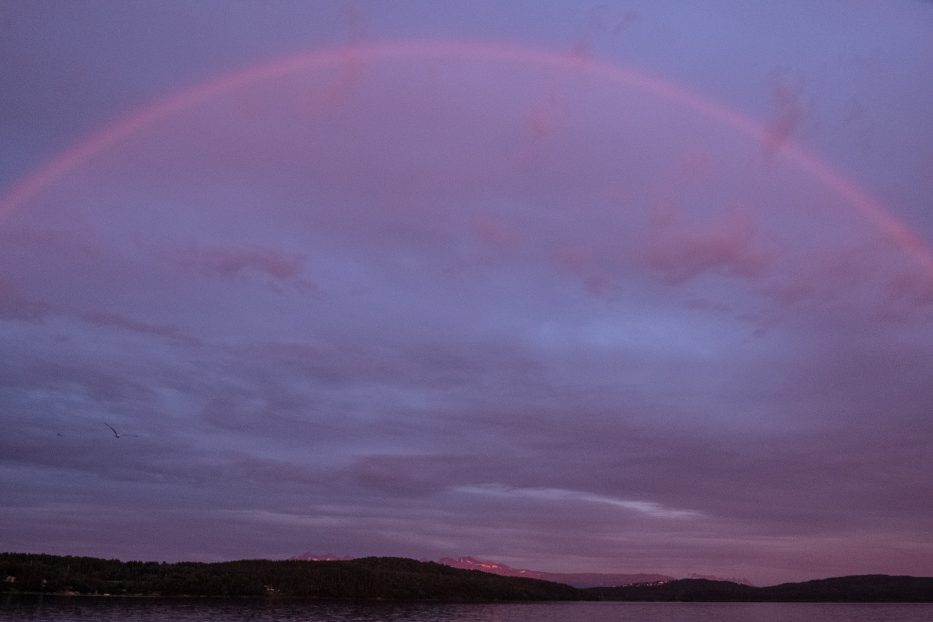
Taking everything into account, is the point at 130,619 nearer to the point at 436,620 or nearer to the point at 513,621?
the point at 436,620

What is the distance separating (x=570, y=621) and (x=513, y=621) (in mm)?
15846

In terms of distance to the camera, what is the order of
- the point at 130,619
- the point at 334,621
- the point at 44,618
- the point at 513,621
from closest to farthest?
the point at 44,618
the point at 130,619
the point at 334,621
the point at 513,621

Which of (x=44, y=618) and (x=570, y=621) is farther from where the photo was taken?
(x=570, y=621)

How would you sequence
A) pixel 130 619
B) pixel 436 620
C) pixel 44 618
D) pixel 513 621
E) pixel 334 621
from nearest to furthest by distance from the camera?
1. pixel 44 618
2. pixel 130 619
3. pixel 334 621
4. pixel 436 620
5. pixel 513 621

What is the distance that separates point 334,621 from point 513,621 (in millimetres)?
57468

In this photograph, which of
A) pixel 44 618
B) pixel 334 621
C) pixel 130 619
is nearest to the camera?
pixel 44 618

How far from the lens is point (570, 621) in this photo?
199 meters

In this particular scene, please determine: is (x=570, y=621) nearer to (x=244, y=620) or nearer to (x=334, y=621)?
(x=334, y=621)

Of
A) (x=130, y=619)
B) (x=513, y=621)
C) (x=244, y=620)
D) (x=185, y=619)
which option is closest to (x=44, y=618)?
(x=130, y=619)

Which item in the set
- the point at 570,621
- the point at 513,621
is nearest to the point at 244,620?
the point at 513,621

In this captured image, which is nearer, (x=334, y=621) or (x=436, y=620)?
(x=334, y=621)

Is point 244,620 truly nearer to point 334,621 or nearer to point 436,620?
point 334,621

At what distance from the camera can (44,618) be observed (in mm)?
132000

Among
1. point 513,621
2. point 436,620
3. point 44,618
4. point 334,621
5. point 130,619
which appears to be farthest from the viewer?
point 513,621
